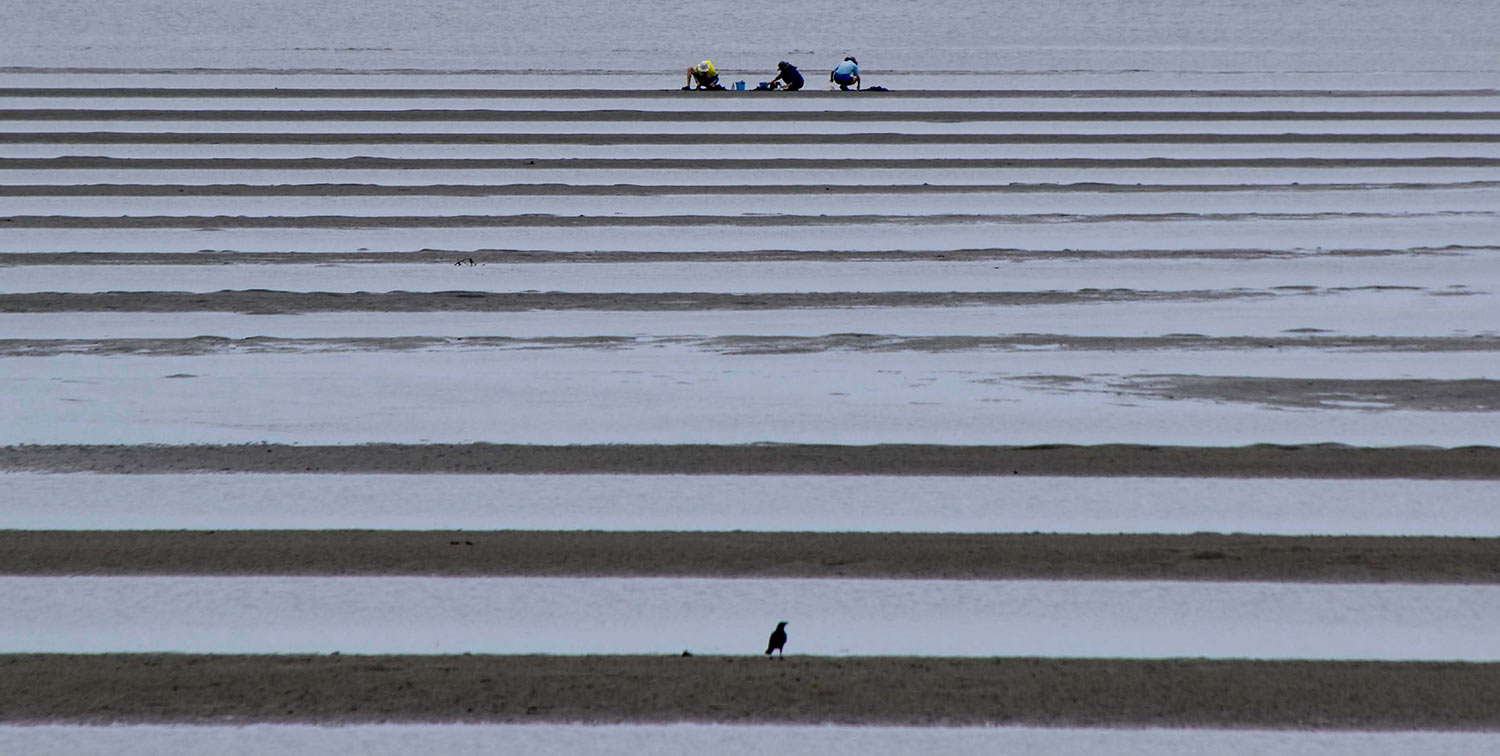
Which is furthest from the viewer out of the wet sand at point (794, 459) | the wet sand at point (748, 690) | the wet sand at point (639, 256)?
the wet sand at point (639, 256)

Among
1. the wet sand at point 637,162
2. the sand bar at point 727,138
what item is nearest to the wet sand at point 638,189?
the wet sand at point 637,162

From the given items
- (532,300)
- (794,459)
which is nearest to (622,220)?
(532,300)

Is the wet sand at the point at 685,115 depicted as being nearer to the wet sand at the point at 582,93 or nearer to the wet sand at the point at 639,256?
the wet sand at the point at 582,93

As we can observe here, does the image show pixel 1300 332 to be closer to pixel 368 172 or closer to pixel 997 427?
pixel 997 427

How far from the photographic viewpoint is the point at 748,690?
353 centimetres

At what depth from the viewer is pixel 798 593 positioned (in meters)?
4.02

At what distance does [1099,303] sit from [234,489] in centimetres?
369

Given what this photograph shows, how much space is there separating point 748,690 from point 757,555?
2.46 ft

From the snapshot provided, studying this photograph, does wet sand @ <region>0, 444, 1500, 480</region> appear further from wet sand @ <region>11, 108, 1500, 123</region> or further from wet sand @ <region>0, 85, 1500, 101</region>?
wet sand @ <region>0, 85, 1500, 101</region>

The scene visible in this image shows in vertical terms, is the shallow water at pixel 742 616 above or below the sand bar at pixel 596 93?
below

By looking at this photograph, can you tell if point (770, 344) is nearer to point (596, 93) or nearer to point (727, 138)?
point (727, 138)

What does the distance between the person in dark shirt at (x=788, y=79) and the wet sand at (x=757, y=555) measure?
840 cm

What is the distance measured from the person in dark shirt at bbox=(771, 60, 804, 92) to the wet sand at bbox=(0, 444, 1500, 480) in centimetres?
763

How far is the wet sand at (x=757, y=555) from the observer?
4137mm
